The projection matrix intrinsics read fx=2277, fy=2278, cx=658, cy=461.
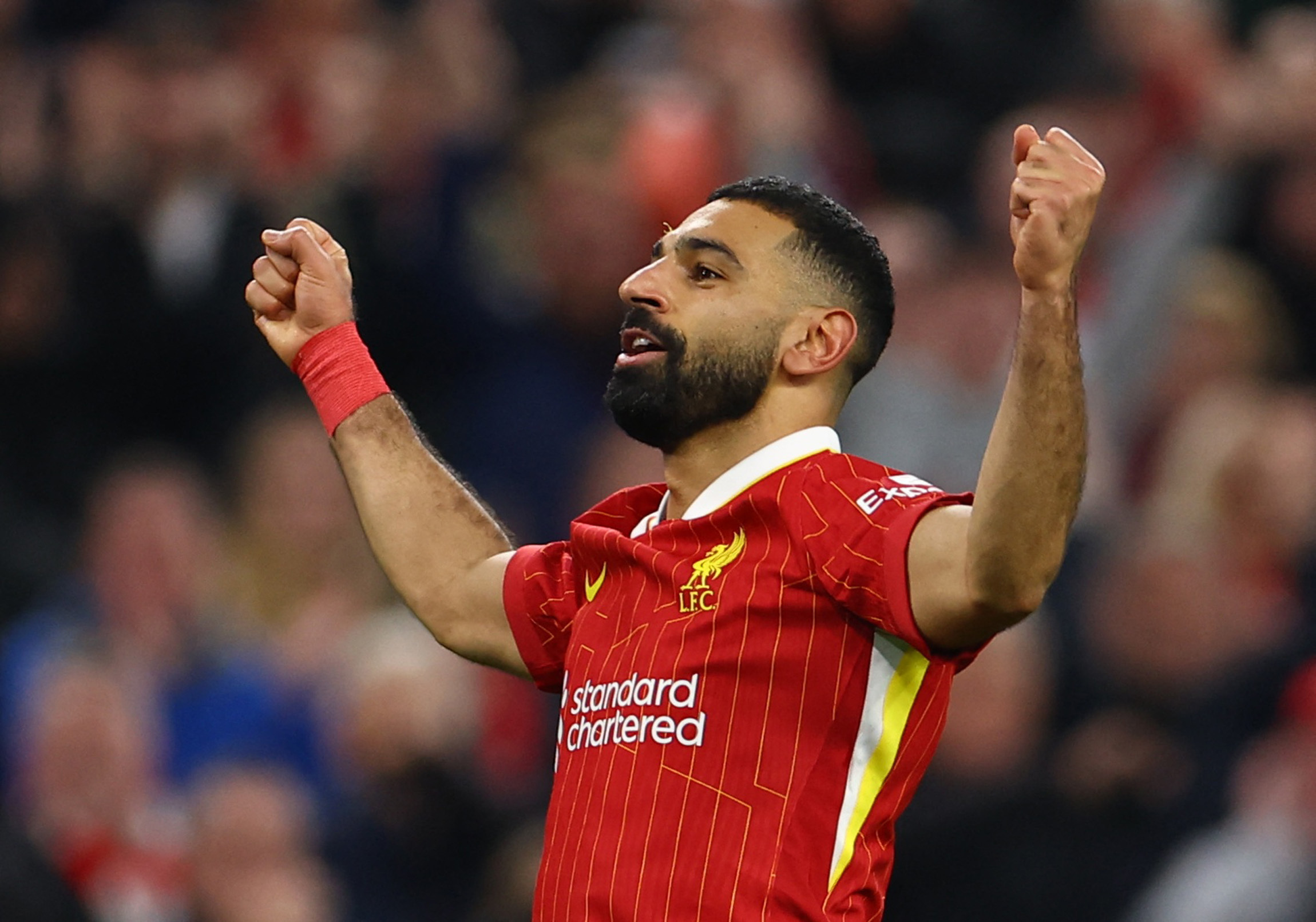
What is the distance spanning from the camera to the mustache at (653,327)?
347 centimetres

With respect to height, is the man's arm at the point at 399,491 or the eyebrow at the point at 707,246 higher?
the eyebrow at the point at 707,246

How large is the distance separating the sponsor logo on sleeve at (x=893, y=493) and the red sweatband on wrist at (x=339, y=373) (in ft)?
3.54

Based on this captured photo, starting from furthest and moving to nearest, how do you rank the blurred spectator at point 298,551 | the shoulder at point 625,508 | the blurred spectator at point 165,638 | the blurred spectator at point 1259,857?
the blurred spectator at point 298,551 < the blurred spectator at point 165,638 < the blurred spectator at point 1259,857 < the shoulder at point 625,508

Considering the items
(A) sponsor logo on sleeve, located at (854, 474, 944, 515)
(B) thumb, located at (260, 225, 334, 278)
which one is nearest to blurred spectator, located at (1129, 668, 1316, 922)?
(A) sponsor logo on sleeve, located at (854, 474, 944, 515)

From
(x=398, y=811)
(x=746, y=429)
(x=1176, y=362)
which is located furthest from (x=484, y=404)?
(x=746, y=429)

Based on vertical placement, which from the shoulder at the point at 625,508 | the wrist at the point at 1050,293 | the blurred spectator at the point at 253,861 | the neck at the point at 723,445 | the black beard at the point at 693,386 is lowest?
the blurred spectator at the point at 253,861

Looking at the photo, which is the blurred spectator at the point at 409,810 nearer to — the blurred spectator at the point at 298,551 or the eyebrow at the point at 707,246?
the blurred spectator at the point at 298,551

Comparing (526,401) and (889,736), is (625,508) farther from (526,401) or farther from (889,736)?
(526,401)

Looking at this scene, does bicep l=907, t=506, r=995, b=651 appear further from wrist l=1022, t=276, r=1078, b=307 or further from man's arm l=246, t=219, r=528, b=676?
man's arm l=246, t=219, r=528, b=676

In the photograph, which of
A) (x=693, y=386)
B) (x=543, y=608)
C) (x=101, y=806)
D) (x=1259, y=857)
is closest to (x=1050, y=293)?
(x=693, y=386)

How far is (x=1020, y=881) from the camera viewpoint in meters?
5.84

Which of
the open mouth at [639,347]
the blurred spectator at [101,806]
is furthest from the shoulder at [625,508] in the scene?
the blurred spectator at [101,806]

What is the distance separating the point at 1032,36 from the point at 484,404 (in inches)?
107

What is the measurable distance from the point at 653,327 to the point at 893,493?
0.51 metres
